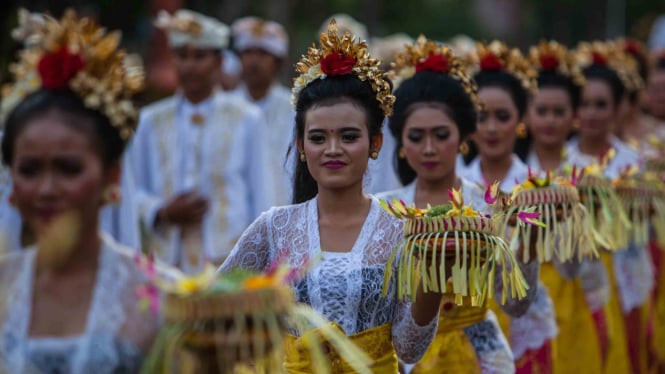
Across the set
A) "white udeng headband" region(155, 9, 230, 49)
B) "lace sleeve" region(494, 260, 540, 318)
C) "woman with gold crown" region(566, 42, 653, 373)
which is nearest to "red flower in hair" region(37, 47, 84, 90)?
"lace sleeve" region(494, 260, 540, 318)

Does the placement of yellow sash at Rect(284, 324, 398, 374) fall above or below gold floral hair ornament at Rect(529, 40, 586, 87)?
below

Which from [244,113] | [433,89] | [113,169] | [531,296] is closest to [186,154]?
[244,113]

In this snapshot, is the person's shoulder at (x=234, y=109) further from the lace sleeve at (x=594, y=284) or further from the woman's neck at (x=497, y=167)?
the lace sleeve at (x=594, y=284)

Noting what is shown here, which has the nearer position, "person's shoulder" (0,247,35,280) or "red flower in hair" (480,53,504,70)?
"person's shoulder" (0,247,35,280)

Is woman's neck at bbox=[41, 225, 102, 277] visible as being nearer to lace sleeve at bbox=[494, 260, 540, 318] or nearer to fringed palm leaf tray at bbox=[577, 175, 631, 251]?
lace sleeve at bbox=[494, 260, 540, 318]

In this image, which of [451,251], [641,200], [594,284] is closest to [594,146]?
[594,284]

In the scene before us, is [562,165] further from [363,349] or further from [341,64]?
[363,349]

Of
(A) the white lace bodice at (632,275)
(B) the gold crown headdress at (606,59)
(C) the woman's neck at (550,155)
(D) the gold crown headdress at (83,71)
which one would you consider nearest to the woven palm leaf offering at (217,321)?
(D) the gold crown headdress at (83,71)

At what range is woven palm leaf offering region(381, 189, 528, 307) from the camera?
15.6ft

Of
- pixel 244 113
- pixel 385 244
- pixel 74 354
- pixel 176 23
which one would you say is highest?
pixel 176 23

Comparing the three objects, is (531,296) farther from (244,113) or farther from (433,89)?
(244,113)

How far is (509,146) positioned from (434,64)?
1.09 meters

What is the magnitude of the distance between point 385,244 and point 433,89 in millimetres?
1592

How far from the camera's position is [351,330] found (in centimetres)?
520
